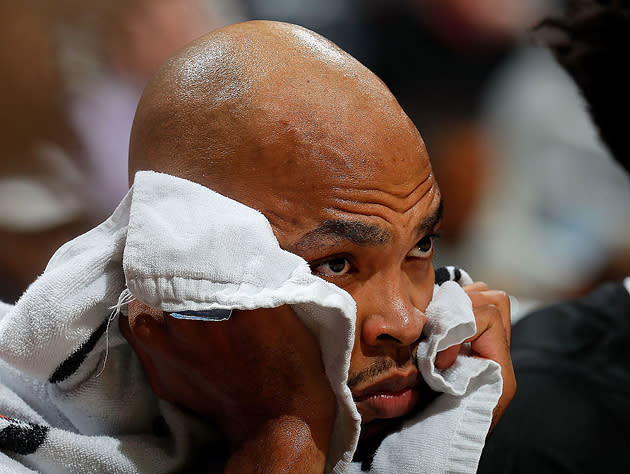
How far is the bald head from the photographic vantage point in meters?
0.65

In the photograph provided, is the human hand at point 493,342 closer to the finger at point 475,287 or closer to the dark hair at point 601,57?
the finger at point 475,287

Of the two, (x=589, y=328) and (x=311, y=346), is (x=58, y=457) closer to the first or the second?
(x=311, y=346)

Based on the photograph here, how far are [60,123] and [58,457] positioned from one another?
0.85m

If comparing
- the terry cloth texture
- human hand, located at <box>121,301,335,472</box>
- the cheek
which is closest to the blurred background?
the terry cloth texture

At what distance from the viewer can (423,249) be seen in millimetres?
735

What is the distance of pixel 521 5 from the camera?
1710mm

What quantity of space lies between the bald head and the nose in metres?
0.13

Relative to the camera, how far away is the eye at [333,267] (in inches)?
25.9

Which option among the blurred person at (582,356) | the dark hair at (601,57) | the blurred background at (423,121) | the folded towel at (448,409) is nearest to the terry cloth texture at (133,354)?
the folded towel at (448,409)

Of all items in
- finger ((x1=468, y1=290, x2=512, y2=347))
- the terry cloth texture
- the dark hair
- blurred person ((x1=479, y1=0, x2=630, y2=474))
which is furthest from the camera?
the dark hair

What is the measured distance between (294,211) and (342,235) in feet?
0.18

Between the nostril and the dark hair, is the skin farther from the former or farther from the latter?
the dark hair

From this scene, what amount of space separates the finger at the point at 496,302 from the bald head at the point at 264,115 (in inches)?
9.1

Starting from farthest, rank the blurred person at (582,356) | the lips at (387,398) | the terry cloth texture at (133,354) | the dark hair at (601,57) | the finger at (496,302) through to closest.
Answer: the dark hair at (601,57), the blurred person at (582,356), the finger at (496,302), the lips at (387,398), the terry cloth texture at (133,354)
